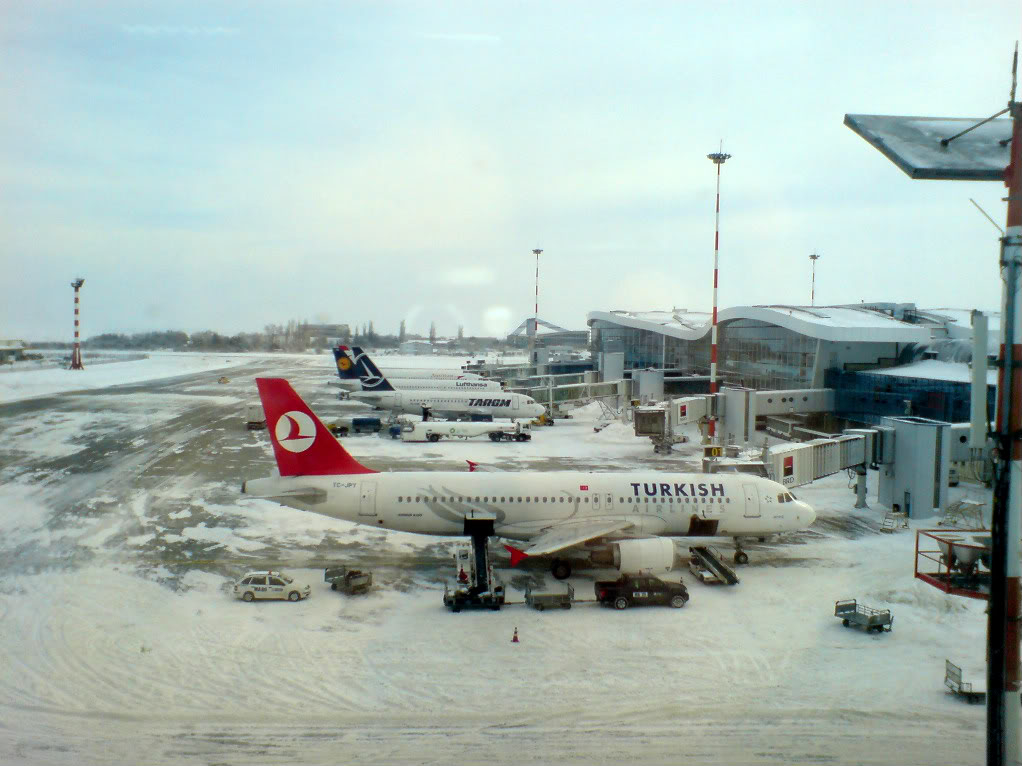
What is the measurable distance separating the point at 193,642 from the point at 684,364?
220 feet

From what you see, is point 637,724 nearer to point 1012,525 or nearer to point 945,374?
point 1012,525

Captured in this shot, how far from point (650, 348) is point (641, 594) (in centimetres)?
6674

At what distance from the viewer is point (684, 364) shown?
261 ft

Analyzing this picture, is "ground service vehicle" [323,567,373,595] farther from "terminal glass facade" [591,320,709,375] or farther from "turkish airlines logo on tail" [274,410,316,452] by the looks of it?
"terminal glass facade" [591,320,709,375]

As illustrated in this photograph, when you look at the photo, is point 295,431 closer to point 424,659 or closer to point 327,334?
point 424,659

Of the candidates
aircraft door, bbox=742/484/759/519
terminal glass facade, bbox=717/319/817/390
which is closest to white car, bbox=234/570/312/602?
aircraft door, bbox=742/484/759/519

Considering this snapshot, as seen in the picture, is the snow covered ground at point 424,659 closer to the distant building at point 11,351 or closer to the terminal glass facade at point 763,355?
the terminal glass facade at point 763,355

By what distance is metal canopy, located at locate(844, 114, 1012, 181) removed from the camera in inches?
403

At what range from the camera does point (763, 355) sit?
63.0 meters

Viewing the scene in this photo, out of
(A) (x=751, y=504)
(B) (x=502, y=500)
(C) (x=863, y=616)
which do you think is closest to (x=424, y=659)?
(B) (x=502, y=500)

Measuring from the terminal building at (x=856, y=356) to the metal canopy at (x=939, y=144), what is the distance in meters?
37.0

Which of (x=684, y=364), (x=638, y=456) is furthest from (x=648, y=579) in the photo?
(x=684, y=364)

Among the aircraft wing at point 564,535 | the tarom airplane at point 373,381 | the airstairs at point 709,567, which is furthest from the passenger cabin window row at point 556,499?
the tarom airplane at point 373,381

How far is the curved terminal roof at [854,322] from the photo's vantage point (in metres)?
53.8
